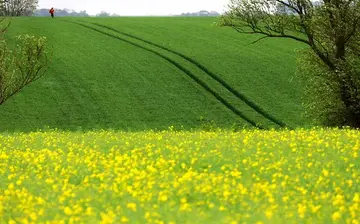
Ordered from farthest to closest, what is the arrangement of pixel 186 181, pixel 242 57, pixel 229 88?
pixel 242 57 → pixel 229 88 → pixel 186 181

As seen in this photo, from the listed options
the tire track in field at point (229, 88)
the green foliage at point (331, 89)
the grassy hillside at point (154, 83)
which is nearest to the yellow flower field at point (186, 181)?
the green foliage at point (331, 89)

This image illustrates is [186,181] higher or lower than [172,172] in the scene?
higher

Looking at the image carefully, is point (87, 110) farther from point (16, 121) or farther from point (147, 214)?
point (147, 214)

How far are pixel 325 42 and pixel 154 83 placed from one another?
2621 cm

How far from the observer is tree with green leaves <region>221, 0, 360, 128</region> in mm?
33094

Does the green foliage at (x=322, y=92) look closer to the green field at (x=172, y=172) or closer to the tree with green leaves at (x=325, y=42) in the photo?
the tree with green leaves at (x=325, y=42)

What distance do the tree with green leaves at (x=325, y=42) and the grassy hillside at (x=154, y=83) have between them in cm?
465

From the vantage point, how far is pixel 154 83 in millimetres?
59062

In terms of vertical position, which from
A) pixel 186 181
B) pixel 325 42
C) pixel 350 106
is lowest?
pixel 350 106

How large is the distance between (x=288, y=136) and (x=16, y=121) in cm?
3103

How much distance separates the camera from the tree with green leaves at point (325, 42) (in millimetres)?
33094

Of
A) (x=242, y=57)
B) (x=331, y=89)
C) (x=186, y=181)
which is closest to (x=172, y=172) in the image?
(x=186, y=181)

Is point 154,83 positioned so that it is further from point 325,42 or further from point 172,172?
point 172,172

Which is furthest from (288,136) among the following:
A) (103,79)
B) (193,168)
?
(103,79)
